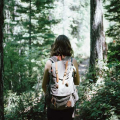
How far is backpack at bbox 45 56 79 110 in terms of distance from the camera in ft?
7.23

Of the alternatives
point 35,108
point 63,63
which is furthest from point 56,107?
point 35,108

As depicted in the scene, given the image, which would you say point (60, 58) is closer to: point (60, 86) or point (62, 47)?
point (62, 47)

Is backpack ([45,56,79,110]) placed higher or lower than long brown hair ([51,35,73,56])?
lower

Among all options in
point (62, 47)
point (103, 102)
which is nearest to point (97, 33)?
point (103, 102)

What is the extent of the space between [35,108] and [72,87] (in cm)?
236

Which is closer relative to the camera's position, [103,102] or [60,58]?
[60,58]

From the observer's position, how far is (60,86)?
2199 millimetres

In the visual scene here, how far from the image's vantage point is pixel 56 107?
2.23m

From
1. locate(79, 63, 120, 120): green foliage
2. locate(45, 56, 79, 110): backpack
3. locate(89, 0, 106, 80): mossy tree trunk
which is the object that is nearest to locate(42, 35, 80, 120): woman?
locate(45, 56, 79, 110): backpack

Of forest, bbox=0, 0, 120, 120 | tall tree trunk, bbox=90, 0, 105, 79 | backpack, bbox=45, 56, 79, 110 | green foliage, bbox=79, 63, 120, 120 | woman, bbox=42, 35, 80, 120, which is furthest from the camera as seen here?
tall tree trunk, bbox=90, 0, 105, 79

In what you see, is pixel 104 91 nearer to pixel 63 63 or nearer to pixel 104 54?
pixel 104 54

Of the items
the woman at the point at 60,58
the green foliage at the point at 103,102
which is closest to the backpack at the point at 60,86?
the woman at the point at 60,58

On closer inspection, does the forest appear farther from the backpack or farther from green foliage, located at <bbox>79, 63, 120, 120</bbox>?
the backpack

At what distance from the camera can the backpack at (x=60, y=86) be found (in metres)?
2.20
